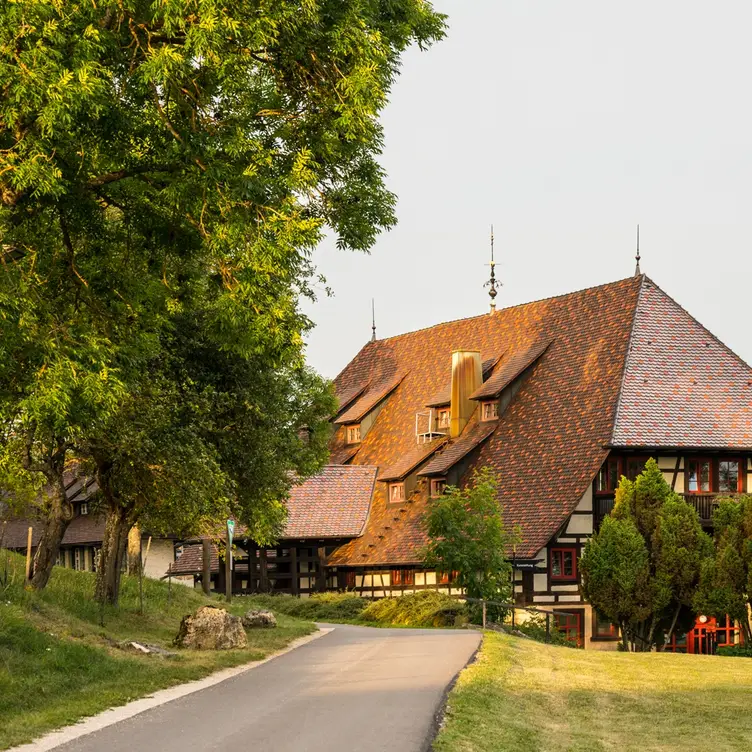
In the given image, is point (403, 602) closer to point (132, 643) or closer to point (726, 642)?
point (726, 642)

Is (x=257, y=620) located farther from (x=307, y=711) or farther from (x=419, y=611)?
(x=307, y=711)

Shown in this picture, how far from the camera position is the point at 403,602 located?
39.5m

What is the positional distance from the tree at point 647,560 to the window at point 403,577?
817cm

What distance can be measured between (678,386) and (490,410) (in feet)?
26.3

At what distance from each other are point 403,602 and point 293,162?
24.1 meters

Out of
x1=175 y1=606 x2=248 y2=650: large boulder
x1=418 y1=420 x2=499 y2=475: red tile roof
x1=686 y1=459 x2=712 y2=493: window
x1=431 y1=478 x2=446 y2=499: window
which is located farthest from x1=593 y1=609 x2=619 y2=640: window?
x1=175 y1=606 x2=248 y2=650: large boulder

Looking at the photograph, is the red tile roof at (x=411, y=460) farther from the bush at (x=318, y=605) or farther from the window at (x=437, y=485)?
the bush at (x=318, y=605)

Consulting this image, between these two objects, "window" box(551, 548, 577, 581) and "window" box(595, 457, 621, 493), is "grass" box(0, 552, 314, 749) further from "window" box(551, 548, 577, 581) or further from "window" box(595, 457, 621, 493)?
"window" box(595, 457, 621, 493)

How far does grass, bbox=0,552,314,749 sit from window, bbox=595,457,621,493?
16.1 metres

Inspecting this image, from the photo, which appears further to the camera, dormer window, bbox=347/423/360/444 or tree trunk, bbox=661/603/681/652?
dormer window, bbox=347/423/360/444

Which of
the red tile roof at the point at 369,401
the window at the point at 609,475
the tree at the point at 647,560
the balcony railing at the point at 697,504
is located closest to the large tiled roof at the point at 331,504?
the red tile roof at the point at 369,401

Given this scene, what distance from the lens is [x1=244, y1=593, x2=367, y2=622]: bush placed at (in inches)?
1688

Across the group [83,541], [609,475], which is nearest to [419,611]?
[609,475]

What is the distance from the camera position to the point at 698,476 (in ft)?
139
